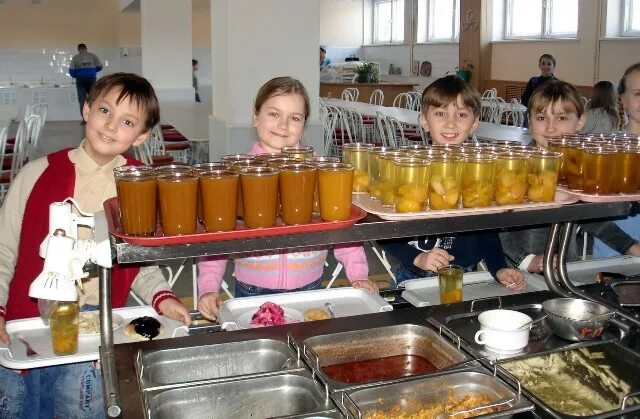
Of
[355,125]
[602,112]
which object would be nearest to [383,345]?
[602,112]

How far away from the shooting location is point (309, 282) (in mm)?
2346

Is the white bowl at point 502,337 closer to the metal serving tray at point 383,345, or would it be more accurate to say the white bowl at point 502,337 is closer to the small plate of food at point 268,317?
the metal serving tray at point 383,345

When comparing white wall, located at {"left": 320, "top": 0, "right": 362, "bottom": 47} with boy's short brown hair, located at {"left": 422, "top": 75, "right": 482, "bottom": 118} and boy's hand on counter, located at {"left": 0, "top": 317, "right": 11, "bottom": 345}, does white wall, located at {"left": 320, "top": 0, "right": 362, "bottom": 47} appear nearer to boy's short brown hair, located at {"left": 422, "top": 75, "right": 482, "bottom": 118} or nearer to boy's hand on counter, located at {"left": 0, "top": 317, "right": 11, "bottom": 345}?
boy's short brown hair, located at {"left": 422, "top": 75, "right": 482, "bottom": 118}

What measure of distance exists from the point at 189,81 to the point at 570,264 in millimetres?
9038

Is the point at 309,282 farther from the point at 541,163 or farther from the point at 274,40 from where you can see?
the point at 274,40

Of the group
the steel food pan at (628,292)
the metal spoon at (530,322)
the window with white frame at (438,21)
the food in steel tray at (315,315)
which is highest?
the window with white frame at (438,21)

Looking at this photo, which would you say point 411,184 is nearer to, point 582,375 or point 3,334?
point 582,375

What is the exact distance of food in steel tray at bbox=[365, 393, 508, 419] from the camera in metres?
1.41

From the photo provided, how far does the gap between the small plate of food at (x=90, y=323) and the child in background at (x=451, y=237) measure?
1.02 meters

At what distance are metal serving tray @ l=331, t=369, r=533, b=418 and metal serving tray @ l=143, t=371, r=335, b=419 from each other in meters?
0.09

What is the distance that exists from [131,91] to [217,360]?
34.3 inches

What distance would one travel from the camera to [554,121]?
2.82 m

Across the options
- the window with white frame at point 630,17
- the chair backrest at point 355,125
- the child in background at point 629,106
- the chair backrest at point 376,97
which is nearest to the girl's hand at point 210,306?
the child in background at point 629,106

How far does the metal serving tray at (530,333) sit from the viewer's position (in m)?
1.66
